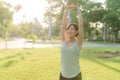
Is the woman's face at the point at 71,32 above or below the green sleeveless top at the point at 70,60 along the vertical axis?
above

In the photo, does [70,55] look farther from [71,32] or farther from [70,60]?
[71,32]

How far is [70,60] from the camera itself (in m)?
5.20

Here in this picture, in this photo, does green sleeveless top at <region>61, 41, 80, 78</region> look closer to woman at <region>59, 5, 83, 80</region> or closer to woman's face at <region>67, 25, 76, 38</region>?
woman at <region>59, 5, 83, 80</region>

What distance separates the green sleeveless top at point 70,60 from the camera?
5.20 metres

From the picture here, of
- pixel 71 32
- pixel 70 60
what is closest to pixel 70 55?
pixel 70 60

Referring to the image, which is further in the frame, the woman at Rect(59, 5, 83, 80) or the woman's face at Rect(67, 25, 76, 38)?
the woman's face at Rect(67, 25, 76, 38)

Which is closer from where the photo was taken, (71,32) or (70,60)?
(70,60)

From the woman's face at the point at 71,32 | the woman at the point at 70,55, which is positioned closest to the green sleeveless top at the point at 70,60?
the woman at the point at 70,55

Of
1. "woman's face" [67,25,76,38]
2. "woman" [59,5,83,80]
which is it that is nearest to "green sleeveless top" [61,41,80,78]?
"woman" [59,5,83,80]

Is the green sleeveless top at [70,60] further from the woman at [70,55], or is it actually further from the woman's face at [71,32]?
the woman's face at [71,32]

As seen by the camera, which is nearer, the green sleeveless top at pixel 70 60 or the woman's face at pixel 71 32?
the green sleeveless top at pixel 70 60

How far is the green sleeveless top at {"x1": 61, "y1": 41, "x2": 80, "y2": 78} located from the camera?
5.20 m

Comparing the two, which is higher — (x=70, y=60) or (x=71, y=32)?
(x=71, y=32)

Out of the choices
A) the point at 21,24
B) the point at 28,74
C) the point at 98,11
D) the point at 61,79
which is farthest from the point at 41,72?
the point at 21,24
